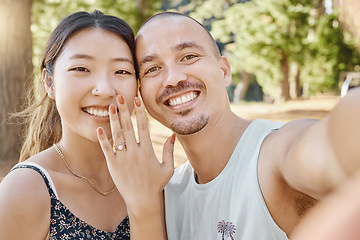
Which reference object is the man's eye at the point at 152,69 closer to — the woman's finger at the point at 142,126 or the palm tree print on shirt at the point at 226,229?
the woman's finger at the point at 142,126

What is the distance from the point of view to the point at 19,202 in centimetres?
183

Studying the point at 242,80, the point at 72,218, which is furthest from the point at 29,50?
the point at 242,80

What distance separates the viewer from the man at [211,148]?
1.77 meters

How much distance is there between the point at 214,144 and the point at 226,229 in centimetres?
60

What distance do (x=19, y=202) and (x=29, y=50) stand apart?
4897 millimetres

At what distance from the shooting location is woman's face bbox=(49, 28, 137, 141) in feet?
7.04

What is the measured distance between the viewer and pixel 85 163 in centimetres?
243

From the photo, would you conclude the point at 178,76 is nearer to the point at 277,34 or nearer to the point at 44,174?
the point at 44,174

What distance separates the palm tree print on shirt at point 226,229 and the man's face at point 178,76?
60 centimetres

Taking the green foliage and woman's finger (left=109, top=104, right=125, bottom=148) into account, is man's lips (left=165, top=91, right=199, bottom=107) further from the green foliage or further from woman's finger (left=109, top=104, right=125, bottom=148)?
the green foliage

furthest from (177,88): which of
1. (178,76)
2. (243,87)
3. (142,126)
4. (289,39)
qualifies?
(243,87)

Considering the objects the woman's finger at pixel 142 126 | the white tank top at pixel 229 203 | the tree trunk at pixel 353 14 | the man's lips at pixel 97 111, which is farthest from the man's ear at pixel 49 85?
the tree trunk at pixel 353 14

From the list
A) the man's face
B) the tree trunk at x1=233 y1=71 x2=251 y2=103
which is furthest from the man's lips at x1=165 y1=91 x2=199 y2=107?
the tree trunk at x1=233 y1=71 x2=251 y2=103

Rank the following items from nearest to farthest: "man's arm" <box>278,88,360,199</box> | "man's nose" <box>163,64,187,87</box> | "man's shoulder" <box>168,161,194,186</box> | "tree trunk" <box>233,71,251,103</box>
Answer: "man's arm" <box>278,88,360,199</box> < "man's nose" <box>163,64,187,87</box> < "man's shoulder" <box>168,161,194,186</box> < "tree trunk" <box>233,71,251,103</box>
